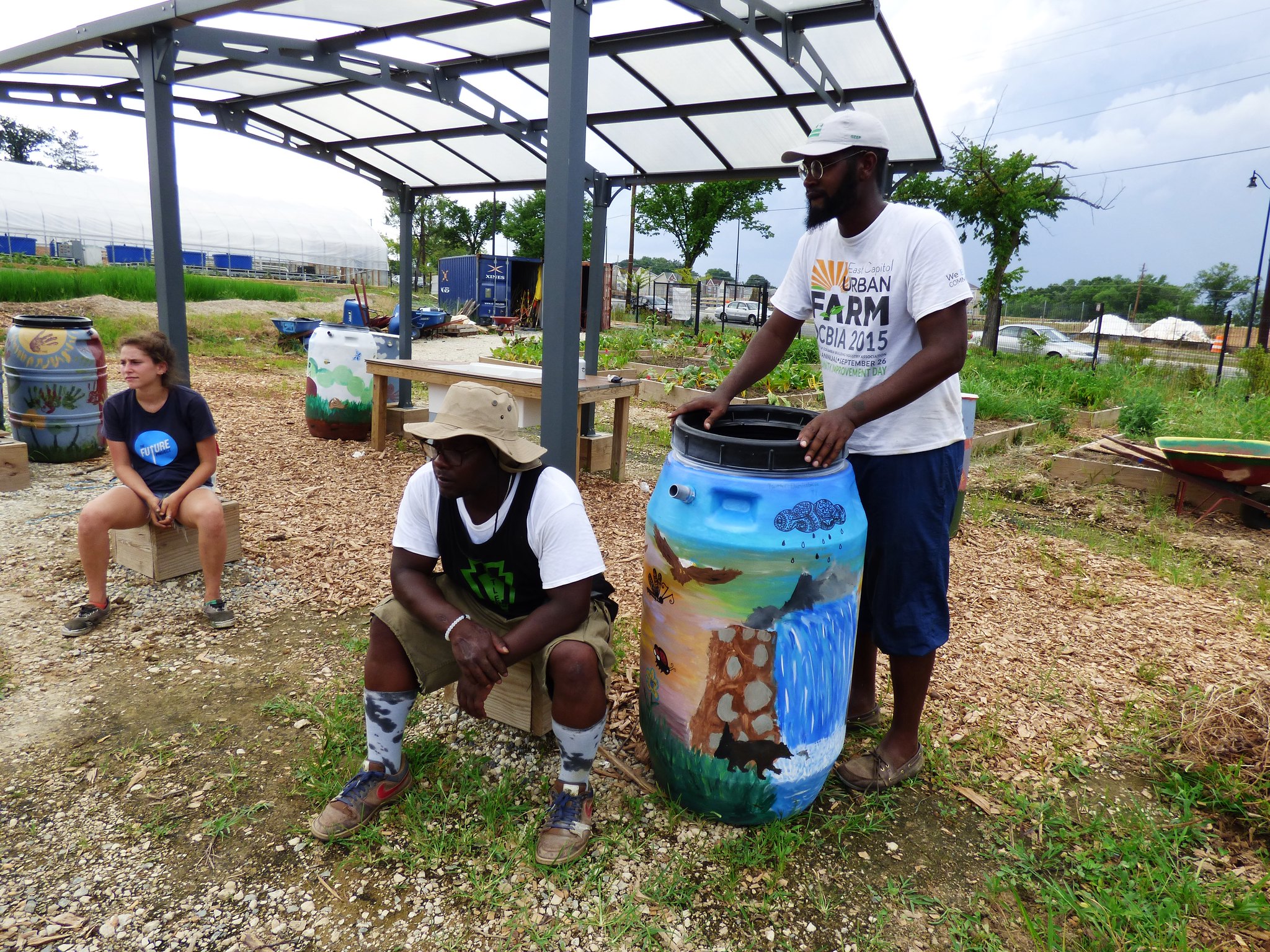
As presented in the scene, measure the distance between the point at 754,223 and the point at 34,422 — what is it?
3456 centimetres

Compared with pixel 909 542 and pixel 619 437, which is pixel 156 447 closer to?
pixel 909 542

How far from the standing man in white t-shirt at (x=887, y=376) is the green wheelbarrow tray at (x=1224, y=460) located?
462cm

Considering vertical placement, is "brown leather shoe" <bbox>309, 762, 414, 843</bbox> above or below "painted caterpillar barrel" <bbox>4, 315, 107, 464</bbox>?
below

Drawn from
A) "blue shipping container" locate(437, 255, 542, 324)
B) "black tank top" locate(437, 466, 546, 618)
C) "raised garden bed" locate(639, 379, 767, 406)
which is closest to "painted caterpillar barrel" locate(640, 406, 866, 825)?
"black tank top" locate(437, 466, 546, 618)

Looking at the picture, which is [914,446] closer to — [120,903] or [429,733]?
[429,733]

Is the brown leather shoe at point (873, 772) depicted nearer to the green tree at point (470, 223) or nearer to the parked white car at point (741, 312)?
the parked white car at point (741, 312)

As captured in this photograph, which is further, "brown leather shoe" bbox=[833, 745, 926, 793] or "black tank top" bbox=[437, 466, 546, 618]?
"brown leather shoe" bbox=[833, 745, 926, 793]

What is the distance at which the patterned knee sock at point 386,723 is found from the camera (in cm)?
224

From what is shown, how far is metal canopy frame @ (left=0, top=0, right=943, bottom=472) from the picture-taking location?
3445mm

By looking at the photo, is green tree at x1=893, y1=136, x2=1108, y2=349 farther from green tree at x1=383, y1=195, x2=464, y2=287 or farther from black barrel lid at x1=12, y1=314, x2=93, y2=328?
green tree at x1=383, y1=195, x2=464, y2=287

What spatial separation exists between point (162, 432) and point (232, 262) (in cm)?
4020

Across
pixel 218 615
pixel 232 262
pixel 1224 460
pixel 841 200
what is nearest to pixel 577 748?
pixel 841 200

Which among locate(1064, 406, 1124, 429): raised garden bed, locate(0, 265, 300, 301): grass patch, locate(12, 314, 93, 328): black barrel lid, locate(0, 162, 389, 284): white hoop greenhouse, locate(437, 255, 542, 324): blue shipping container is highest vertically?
locate(0, 162, 389, 284): white hoop greenhouse

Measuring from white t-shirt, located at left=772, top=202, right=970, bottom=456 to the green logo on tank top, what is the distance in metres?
1.11
